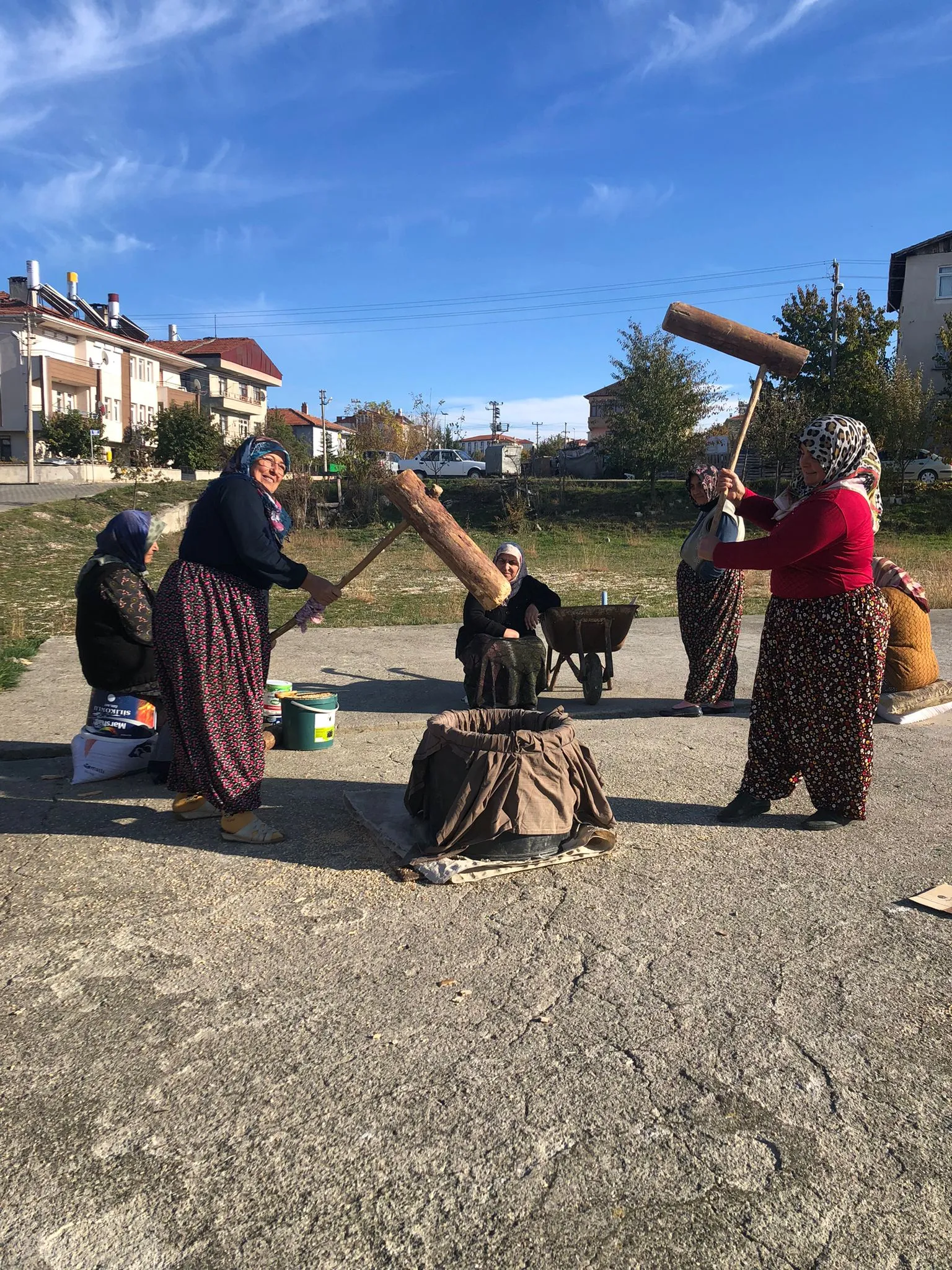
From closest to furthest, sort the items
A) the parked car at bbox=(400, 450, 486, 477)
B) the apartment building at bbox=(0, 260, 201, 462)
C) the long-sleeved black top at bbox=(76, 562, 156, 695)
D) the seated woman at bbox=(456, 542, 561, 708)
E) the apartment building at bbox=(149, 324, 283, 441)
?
the long-sleeved black top at bbox=(76, 562, 156, 695) < the seated woman at bbox=(456, 542, 561, 708) < the parked car at bbox=(400, 450, 486, 477) < the apartment building at bbox=(0, 260, 201, 462) < the apartment building at bbox=(149, 324, 283, 441)

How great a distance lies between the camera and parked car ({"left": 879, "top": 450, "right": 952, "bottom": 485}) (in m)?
33.7

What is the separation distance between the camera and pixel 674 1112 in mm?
2559

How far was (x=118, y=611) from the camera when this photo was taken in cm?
541

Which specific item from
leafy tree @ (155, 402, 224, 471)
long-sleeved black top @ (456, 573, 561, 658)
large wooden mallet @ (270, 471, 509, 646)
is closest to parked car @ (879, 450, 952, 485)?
leafy tree @ (155, 402, 224, 471)

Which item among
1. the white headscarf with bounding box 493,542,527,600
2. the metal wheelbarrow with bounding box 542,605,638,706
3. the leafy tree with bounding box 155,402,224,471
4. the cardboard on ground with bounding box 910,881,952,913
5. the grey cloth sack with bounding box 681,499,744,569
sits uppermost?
the leafy tree with bounding box 155,402,224,471

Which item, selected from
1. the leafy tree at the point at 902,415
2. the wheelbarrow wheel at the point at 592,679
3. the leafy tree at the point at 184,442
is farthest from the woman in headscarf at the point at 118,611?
the leafy tree at the point at 184,442

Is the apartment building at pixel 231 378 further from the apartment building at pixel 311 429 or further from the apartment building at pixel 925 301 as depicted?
the apartment building at pixel 925 301

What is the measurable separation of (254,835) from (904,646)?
5.30 metres

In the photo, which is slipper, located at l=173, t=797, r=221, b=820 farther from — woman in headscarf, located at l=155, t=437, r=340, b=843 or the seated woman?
the seated woman

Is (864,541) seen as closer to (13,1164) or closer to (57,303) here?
(13,1164)

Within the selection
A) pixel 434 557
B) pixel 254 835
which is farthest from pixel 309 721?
pixel 434 557

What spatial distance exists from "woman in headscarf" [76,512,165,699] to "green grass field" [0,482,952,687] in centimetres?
327

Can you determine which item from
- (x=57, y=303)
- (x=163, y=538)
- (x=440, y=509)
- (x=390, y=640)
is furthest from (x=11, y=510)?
(x=57, y=303)

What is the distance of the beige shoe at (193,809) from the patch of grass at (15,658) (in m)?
4.06
